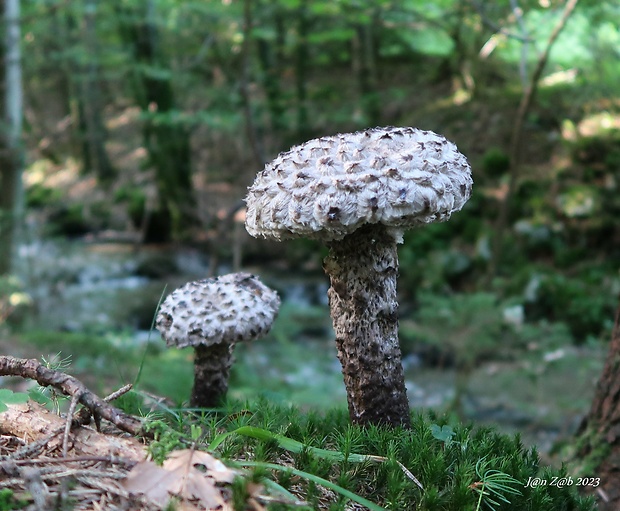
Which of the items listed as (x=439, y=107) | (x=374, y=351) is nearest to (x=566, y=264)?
(x=439, y=107)

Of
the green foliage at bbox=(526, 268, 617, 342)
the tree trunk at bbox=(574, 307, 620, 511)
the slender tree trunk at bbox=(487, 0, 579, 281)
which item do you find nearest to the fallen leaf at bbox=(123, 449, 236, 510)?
the tree trunk at bbox=(574, 307, 620, 511)

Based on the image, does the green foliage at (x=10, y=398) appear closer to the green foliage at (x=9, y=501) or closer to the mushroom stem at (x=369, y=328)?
the green foliage at (x=9, y=501)

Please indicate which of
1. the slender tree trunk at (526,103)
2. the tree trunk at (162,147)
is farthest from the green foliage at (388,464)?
the tree trunk at (162,147)

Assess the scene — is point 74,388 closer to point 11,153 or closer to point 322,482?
point 322,482

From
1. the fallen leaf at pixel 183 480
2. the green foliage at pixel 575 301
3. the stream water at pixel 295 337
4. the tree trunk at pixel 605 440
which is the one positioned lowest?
the stream water at pixel 295 337

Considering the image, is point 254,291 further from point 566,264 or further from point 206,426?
point 566,264
